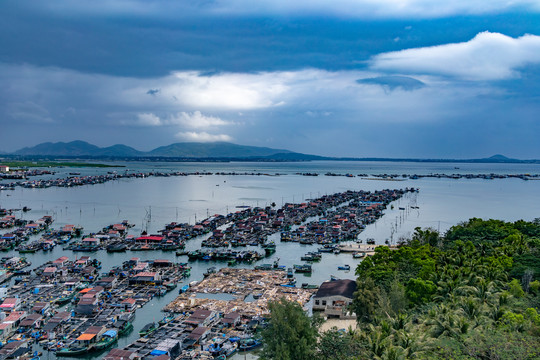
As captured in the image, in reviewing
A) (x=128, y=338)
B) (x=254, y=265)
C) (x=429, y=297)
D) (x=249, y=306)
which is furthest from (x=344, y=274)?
(x=128, y=338)

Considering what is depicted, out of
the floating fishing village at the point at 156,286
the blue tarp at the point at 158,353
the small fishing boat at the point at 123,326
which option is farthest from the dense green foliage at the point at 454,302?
the small fishing boat at the point at 123,326

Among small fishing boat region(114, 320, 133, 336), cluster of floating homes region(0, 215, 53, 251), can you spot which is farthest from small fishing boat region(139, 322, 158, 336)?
cluster of floating homes region(0, 215, 53, 251)

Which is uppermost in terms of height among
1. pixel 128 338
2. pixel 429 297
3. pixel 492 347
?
pixel 492 347

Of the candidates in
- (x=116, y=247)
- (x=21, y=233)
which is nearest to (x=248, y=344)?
(x=116, y=247)

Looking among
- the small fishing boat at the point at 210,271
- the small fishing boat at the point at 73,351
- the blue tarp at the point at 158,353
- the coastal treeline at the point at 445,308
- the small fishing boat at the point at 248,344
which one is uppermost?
the coastal treeline at the point at 445,308

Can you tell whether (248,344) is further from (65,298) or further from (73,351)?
(65,298)

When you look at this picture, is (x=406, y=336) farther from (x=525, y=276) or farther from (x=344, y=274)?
(x=344, y=274)

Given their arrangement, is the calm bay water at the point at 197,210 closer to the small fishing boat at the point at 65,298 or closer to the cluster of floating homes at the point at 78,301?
the cluster of floating homes at the point at 78,301
